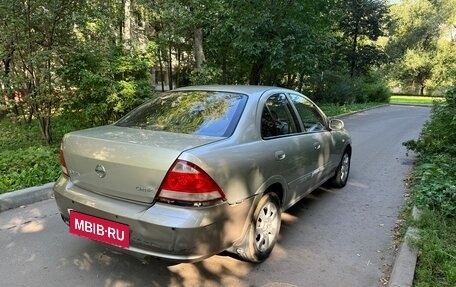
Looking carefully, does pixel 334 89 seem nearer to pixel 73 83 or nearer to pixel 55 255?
pixel 73 83

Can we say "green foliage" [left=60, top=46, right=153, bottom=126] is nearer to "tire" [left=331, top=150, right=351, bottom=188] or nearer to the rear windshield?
Answer: the rear windshield

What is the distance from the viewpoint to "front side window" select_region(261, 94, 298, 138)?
3.58 meters

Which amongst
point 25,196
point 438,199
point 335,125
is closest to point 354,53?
point 335,125

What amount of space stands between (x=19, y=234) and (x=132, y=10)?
14065 millimetres

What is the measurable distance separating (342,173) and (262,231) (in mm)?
2941

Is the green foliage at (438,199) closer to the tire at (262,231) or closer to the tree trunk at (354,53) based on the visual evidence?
the tire at (262,231)

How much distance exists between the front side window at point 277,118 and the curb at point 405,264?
1576 mm

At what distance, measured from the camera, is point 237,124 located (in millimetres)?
3232

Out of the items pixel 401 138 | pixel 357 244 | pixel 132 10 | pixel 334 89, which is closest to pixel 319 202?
pixel 357 244

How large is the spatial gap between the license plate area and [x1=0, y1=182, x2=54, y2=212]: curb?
208cm

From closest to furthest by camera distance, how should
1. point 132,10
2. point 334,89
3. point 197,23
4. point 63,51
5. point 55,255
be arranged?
point 55,255, point 63,51, point 197,23, point 132,10, point 334,89

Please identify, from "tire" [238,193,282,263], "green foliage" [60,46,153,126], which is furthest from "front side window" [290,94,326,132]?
"green foliage" [60,46,153,126]

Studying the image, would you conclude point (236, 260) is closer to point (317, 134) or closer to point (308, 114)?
point (317, 134)

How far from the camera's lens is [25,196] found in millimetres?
4766
